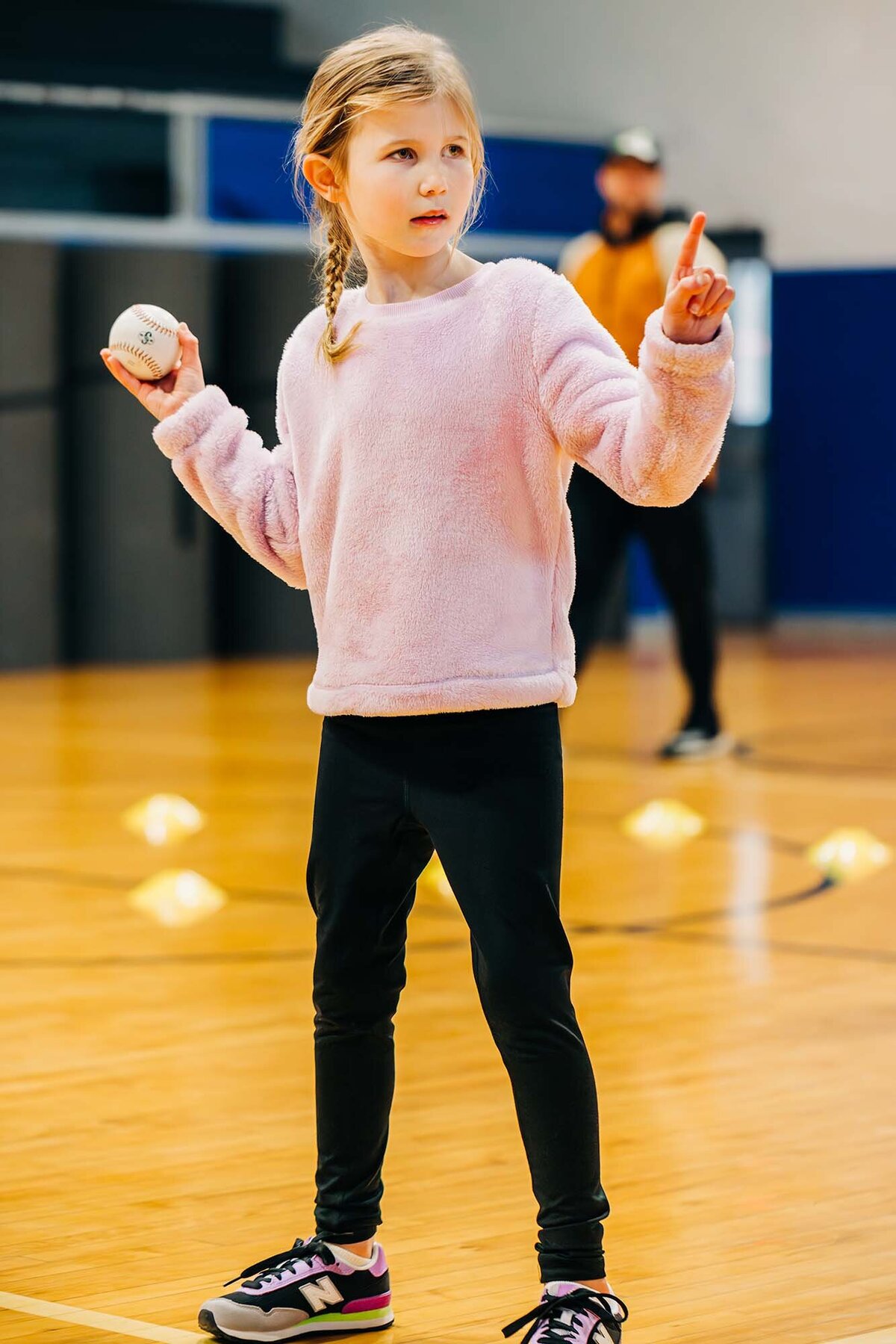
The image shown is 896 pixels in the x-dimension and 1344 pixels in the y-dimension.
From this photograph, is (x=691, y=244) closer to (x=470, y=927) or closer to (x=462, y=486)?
A: (x=462, y=486)

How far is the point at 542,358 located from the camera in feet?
7.30

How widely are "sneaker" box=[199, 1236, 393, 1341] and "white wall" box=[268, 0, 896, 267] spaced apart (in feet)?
36.9

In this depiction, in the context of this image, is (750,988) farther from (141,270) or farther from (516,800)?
(141,270)

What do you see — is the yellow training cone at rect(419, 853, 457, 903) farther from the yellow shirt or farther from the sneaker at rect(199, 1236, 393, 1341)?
the sneaker at rect(199, 1236, 393, 1341)

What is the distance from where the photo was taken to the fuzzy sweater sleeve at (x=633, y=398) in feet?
6.82

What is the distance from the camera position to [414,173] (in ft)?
7.39

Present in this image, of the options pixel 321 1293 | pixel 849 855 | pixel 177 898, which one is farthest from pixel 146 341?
pixel 849 855

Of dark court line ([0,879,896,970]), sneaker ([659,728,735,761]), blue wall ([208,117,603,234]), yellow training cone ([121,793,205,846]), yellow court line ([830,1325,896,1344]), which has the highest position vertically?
blue wall ([208,117,603,234])

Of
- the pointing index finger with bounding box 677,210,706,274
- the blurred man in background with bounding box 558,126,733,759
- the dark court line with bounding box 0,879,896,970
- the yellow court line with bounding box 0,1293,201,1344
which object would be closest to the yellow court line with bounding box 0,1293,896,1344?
the yellow court line with bounding box 0,1293,201,1344

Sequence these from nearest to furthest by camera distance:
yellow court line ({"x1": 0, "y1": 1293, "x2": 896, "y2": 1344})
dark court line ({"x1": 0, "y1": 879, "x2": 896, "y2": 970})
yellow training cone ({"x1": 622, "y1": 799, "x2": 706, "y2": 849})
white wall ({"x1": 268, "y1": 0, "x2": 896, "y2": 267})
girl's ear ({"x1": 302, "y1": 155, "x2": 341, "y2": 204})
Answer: yellow court line ({"x1": 0, "y1": 1293, "x2": 896, "y2": 1344}), girl's ear ({"x1": 302, "y1": 155, "x2": 341, "y2": 204}), dark court line ({"x1": 0, "y1": 879, "x2": 896, "y2": 970}), yellow training cone ({"x1": 622, "y1": 799, "x2": 706, "y2": 849}), white wall ({"x1": 268, "y1": 0, "x2": 896, "y2": 267})

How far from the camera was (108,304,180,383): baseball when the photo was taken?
242cm

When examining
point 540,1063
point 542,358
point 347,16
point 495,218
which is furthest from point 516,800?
point 347,16

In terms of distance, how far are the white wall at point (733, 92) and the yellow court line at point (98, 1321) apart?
11.3m

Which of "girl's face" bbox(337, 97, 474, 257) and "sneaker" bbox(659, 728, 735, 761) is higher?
"girl's face" bbox(337, 97, 474, 257)
